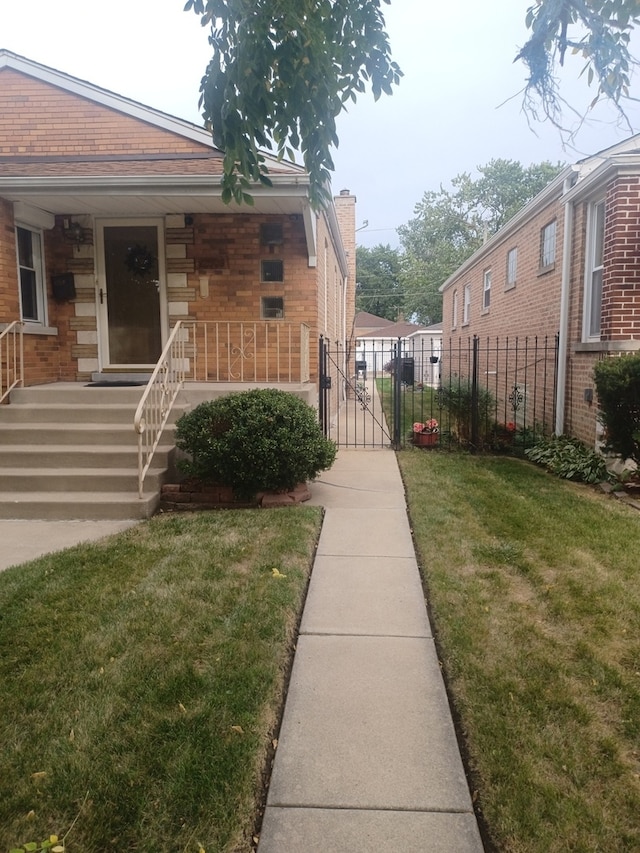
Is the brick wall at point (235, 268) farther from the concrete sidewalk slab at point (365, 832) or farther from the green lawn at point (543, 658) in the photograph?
the concrete sidewalk slab at point (365, 832)

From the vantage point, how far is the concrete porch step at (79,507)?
600cm

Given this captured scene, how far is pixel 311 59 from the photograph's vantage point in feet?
8.84

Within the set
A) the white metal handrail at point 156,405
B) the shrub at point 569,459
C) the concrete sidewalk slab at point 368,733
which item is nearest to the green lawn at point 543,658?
the concrete sidewalk slab at point 368,733

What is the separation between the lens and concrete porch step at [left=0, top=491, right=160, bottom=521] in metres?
6.00

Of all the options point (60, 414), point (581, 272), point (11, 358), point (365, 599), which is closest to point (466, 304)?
point (581, 272)

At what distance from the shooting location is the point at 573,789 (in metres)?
2.29

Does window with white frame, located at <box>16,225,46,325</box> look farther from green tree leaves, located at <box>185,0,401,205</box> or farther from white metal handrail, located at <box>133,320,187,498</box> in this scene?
green tree leaves, located at <box>185,0,401,205</box>

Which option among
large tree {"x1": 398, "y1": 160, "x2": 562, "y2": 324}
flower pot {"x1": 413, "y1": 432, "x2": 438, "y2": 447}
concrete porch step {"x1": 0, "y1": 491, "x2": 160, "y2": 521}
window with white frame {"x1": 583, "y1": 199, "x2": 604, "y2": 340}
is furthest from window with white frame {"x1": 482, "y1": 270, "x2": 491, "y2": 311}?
large tree {"x1": 398, "y1": 160, "x2": 562, "y2": 324}

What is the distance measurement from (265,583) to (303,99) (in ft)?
9.47

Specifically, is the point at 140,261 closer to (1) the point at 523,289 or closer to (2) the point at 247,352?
(2) the point at 247,352

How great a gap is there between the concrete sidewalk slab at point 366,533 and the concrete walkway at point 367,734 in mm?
303

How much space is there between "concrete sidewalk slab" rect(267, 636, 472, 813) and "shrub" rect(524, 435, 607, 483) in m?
4.94

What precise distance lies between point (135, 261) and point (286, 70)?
6759 millimetres

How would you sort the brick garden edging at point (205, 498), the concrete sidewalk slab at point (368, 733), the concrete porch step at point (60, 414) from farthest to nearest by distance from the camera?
the concrete porch step at point (60, 414) < the brick garden edging at point (205, 498) < the concrete sidewalk slab at point (368, 733)
